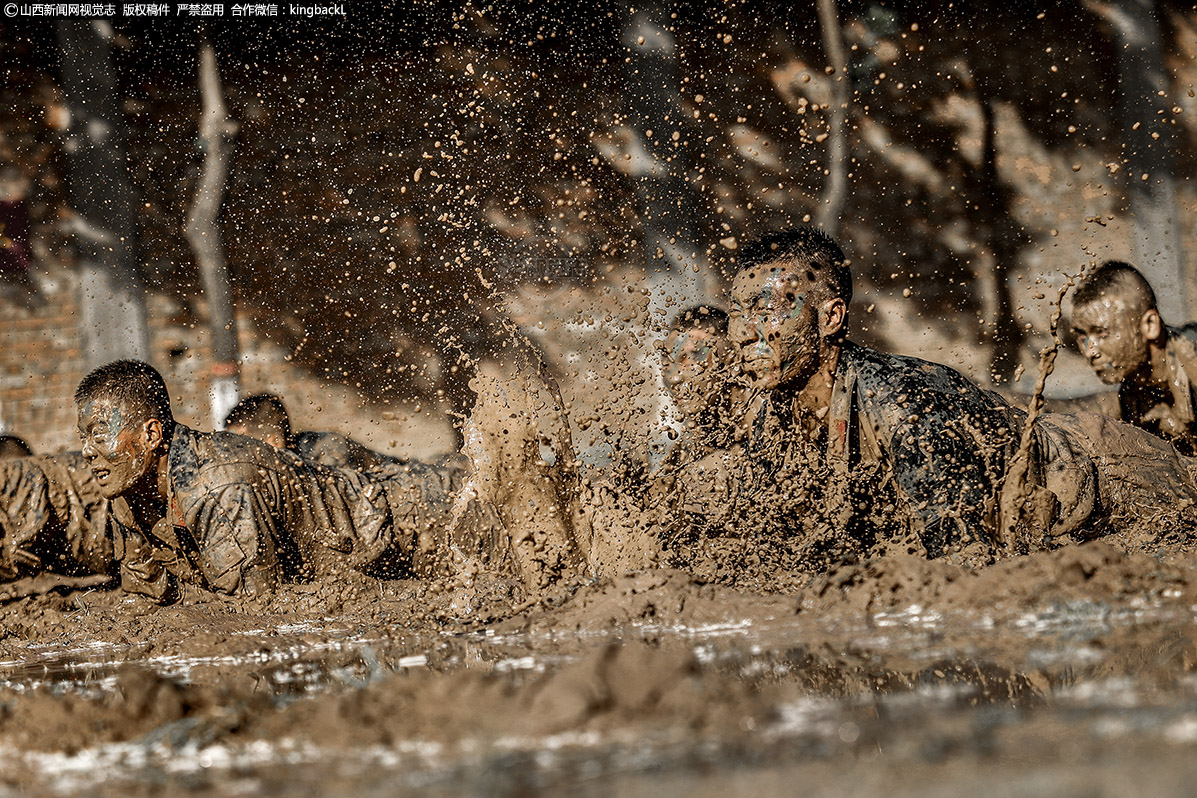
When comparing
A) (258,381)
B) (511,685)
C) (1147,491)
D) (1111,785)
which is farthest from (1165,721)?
(258,381)

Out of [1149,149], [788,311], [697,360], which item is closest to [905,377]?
[788,311]

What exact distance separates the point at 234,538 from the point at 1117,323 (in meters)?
3.68

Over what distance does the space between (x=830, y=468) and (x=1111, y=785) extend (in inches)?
98.4

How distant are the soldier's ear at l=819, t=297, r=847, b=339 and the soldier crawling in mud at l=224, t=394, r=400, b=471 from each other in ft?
9.26

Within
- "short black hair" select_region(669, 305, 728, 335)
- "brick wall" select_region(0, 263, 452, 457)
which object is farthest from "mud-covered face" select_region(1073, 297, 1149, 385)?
"brick wall" select_region(0, 263, 452, 457)

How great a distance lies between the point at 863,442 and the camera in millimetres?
3539

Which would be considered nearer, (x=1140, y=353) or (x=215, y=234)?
(x=1140, y=353)

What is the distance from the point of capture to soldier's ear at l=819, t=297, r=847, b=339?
3.63 m

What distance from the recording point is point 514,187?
7.68m

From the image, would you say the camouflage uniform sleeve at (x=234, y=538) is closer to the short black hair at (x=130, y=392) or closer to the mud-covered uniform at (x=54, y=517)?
the short black hair at (x=130, y=392)

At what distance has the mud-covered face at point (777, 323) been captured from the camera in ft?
11.9

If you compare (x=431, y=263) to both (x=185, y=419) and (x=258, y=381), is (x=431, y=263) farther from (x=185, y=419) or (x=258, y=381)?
(x=185, y=419)

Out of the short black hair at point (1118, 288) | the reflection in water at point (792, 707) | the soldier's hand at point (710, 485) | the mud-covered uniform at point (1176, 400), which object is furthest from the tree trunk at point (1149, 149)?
the reflection in water at point (792, 707)

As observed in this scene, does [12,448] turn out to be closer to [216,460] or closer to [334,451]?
Result: [334,451]
